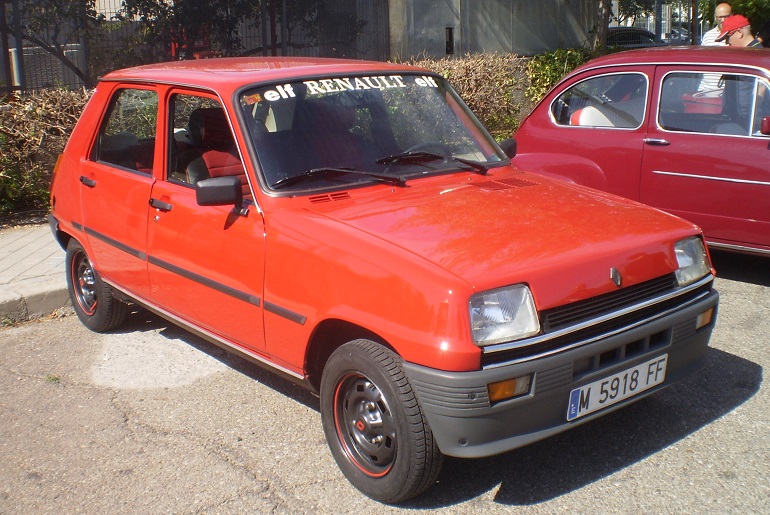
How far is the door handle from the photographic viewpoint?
182 inches


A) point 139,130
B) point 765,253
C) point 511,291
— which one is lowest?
point 765,253

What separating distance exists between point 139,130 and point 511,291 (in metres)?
2.86

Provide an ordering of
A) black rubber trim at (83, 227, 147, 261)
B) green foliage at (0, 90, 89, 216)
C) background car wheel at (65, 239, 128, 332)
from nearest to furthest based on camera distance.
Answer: black rubber trim at (83, 227, 147, 261)
background car wheel at (65, 239, 128, 332)
green foliage at (0, 90, 89, 216)

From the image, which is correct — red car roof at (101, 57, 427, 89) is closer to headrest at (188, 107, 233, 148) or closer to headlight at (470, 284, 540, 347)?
headrest at (188, 107, 233, 148)

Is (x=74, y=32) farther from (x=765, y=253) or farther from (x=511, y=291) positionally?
(x=511, y=291)

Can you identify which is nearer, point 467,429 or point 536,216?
point 467,429

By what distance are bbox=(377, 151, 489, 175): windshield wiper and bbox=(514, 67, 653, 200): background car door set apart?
2575 millimetres

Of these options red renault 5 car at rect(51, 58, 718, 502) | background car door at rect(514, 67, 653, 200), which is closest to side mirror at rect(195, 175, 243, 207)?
red renault 5 car at rect(51, 58, 718, 502)

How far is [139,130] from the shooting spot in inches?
205

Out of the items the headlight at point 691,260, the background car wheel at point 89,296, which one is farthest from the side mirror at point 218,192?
the headlight at point 691,260

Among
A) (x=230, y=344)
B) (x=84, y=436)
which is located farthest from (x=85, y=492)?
(x=230, y=344)

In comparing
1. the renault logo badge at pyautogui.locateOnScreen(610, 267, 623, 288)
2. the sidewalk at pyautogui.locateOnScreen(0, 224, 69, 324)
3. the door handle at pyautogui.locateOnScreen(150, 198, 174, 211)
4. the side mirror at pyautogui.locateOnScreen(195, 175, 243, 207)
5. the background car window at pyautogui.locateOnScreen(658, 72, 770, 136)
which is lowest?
the sidewalk at pyautogui.locateOnScreen(0, 224, 69, 324)

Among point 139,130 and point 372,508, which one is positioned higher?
point 139,130

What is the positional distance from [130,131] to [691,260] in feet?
11.0
